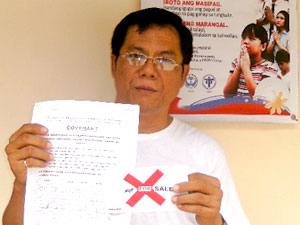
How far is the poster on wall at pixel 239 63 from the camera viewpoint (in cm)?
131

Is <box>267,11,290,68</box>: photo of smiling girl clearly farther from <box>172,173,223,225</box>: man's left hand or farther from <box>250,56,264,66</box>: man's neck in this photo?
<box>172,173,223,225</box>: man's left hand

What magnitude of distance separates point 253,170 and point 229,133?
0.16 meters

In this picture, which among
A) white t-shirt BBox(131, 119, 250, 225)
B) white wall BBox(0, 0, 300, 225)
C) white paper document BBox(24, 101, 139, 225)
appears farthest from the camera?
white wall BBox(0, 0, 300, 225)

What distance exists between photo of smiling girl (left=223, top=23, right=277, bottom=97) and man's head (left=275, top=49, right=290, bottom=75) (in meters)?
0.03

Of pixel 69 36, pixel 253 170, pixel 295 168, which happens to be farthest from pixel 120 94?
pixel 295 168

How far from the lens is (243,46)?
4.31 feet

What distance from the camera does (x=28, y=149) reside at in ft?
2.61

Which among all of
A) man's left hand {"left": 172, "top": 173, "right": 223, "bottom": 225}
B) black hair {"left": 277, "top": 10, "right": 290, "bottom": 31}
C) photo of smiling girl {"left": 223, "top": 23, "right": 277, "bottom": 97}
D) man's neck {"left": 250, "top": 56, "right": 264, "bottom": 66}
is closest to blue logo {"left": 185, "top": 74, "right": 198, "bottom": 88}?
photo of smiling girl {"left": 223, "top": 23, "right": 277, "bottom": 97}

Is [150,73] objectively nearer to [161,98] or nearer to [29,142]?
[161,98]

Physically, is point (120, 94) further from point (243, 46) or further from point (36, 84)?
point (243, 46)

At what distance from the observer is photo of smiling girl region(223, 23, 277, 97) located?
1.31 metres

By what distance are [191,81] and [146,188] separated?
613mm

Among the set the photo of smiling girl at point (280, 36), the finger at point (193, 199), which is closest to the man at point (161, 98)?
the finger at point (193, 199)

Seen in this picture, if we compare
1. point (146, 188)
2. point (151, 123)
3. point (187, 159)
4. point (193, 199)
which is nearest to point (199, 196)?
point (193, 199)
